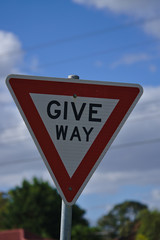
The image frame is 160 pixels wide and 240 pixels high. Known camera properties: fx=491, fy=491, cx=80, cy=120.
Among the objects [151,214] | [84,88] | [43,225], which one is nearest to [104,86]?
[84,88]

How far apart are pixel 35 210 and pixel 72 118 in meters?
61.3

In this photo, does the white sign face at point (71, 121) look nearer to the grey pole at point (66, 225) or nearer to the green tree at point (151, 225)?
the grey pole at point (66, 225)

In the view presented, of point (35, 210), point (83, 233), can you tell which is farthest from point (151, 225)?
point (35, 210)

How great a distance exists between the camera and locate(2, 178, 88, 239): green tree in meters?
62.4

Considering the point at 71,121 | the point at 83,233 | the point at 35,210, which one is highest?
the point at 35,210

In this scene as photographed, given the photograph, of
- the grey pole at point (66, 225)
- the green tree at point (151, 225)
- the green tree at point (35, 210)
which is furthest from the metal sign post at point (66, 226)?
the green tree at point (151, 225)

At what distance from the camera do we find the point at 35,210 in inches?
2473

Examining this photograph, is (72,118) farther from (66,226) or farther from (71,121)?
(66,226)

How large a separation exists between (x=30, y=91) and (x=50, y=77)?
149mm

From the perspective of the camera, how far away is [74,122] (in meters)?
2.92

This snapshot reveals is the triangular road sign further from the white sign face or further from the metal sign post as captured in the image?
the metal sign post

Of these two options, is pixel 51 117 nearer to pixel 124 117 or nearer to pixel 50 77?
pixel 50 77

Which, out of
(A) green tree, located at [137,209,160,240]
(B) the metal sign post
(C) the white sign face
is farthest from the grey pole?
(A) green tree, located at [137,209,160,240]

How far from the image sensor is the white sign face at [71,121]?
2.91 m
